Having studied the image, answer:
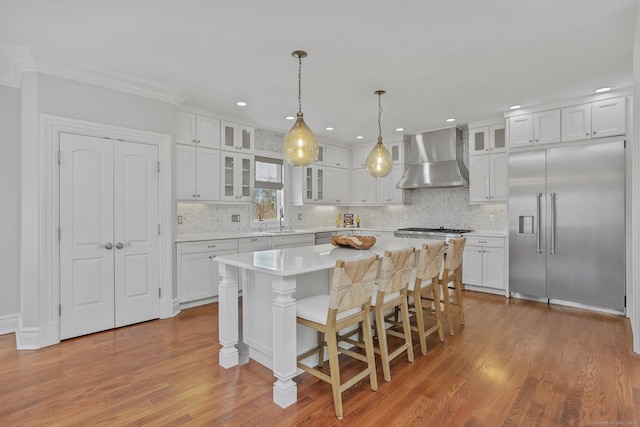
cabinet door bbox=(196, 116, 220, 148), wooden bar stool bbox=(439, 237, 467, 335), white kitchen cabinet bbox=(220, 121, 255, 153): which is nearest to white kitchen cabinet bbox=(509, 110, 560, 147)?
wooden bar stool bbox=(439, 237, 467, 335)

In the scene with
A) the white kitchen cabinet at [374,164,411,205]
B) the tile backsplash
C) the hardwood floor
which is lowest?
the hardwood floor

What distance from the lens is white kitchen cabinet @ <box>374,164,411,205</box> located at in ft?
21.3

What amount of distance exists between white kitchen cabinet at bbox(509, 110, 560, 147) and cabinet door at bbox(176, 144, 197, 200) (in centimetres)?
448

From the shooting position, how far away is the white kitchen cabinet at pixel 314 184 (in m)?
6.41

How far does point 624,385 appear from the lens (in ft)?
8.09

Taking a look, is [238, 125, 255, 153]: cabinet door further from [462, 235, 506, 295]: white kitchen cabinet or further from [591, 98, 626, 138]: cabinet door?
[591, 98, 626, 138]: cabinet door

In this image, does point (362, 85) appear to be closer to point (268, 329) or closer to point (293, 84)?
point (293, 84)

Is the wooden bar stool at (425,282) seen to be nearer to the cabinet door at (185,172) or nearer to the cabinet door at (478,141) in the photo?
the cabinet door at (478,141)

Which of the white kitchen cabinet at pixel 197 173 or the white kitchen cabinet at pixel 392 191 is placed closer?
the white kitchen cabinet at pixel 197 173

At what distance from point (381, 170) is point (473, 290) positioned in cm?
285

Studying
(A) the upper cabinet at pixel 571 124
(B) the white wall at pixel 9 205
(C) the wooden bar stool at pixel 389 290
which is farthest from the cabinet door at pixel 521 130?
(B) the white wall at pixel 9 205

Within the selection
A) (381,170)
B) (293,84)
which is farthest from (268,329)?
(293,84)

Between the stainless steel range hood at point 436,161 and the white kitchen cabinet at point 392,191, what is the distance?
163 millimetres

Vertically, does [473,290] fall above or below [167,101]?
below
